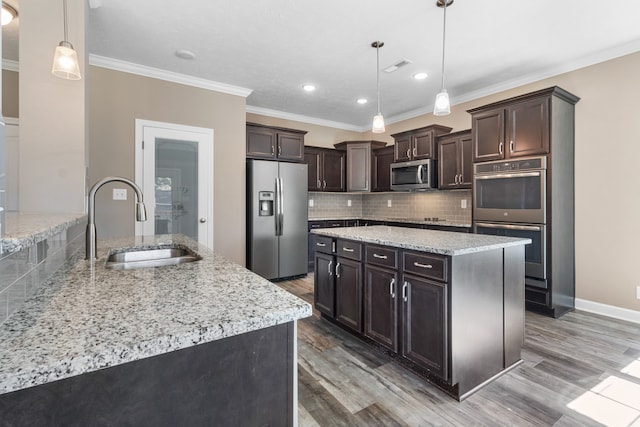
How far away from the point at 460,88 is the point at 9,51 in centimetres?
509

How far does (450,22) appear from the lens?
2707mm

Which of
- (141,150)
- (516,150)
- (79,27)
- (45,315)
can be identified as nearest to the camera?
(45,315)

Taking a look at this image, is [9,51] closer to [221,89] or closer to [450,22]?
[221,89]

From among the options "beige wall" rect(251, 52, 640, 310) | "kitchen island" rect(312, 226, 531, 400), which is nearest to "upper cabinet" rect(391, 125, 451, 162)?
"beige wall" rect(251, 52, 640, 310)

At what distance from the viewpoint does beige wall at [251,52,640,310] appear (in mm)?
3037

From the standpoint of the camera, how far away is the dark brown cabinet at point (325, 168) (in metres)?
5.44

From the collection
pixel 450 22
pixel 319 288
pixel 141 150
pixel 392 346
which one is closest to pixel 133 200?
pixel 141 150

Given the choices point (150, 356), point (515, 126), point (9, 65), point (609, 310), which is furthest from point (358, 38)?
point (609, 310)

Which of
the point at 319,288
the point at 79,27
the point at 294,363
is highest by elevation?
the point at 79,27

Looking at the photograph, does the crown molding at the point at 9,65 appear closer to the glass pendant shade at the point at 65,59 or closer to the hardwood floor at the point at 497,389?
the glass pendant shade at the point at 65,59

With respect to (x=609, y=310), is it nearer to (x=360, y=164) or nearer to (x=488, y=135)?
(x=488, y=135)

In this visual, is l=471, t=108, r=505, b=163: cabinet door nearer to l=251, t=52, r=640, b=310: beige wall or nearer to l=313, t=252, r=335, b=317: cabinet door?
l=251, t=52, r=640, b=310: beige wall

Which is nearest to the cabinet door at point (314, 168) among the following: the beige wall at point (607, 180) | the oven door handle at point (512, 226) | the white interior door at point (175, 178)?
the white interior door at point (175, 178)

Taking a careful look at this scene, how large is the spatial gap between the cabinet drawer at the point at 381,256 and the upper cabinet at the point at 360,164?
337 centimetres
